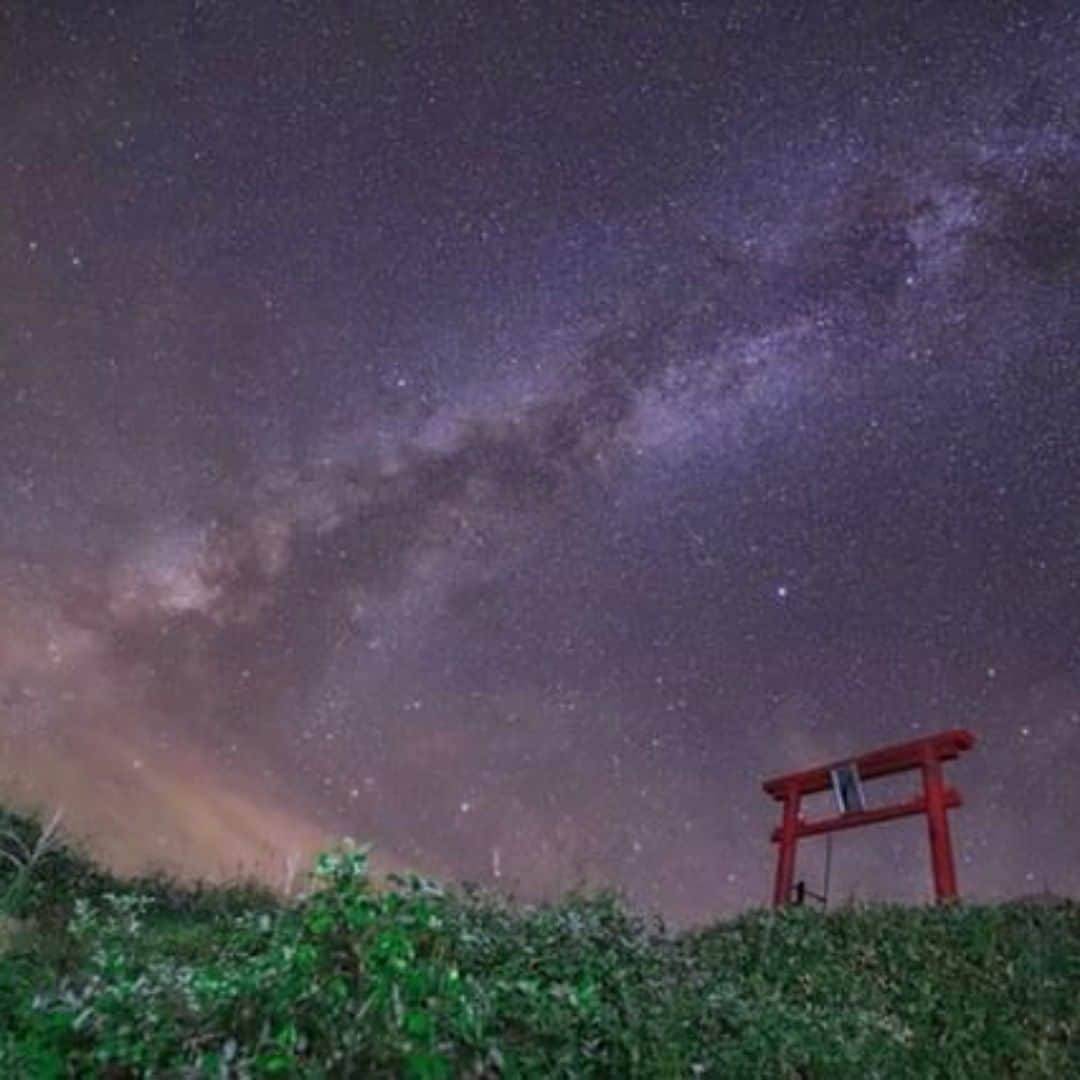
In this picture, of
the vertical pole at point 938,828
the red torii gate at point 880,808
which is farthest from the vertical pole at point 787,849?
the vertical pole at point 938,828

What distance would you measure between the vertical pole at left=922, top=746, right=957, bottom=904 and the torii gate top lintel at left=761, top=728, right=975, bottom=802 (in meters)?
0.09

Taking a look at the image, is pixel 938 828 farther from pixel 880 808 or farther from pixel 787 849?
pixel 787 849

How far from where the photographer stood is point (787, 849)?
1920 cm

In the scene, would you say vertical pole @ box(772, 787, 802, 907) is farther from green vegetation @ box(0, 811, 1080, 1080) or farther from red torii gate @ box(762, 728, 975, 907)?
green vegetation @ box(0, 811, 1080, 1080)

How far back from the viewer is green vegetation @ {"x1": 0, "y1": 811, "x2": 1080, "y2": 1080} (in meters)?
5.63

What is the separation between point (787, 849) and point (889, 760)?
2361mm

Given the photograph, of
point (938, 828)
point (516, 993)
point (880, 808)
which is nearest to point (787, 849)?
point (880, 808)

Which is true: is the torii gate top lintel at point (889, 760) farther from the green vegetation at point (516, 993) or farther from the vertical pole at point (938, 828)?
the green vegetation at point (516, 993)

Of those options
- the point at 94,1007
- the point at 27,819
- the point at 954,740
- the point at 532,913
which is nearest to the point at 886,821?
the point at 954,740

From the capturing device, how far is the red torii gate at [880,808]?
16.5 metres

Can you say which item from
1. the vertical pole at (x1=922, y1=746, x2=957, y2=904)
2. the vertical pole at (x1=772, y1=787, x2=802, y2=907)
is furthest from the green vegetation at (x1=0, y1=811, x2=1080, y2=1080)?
the vertical pole at (x1=772, y1=787, x2=802, y2=907)

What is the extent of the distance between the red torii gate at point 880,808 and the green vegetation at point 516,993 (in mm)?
3858

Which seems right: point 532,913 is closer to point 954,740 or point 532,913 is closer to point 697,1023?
point 697,1023

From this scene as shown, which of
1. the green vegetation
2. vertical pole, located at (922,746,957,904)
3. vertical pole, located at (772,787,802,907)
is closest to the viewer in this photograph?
the green vegetation
